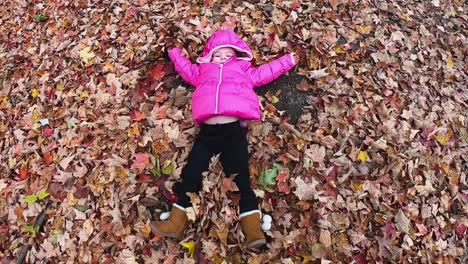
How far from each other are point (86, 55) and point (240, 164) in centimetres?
304

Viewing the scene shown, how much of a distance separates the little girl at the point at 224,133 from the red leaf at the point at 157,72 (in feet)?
2.30

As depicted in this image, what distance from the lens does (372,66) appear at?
5801 mm

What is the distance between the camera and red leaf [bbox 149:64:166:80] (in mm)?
5637

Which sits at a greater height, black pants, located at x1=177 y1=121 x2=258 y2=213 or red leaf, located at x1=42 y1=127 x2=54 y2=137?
black pants, located at x1=177 y1=121 x2=258 y2=213

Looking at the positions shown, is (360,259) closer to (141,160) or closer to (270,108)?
(270,108)

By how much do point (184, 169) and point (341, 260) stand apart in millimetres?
1900

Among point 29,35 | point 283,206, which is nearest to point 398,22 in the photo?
point 283,206

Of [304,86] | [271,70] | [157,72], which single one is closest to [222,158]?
[271,70]

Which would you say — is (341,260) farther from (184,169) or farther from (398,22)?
(398,22)

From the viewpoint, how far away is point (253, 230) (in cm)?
442

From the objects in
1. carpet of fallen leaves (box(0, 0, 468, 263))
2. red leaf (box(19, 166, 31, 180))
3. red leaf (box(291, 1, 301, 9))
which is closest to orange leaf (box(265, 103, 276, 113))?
carpet of fallen leaves (box(0, 0, 468, 263))

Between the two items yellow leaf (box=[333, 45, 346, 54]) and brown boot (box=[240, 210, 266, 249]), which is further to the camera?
yellow leaf (box=[333, 45, 346, 54])

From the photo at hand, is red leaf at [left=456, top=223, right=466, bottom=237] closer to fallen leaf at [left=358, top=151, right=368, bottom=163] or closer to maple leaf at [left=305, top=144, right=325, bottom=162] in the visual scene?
fallen leaf at [left=358, top=151, right=368, bottom=163]

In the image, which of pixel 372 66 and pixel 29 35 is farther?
pixel 29 35
